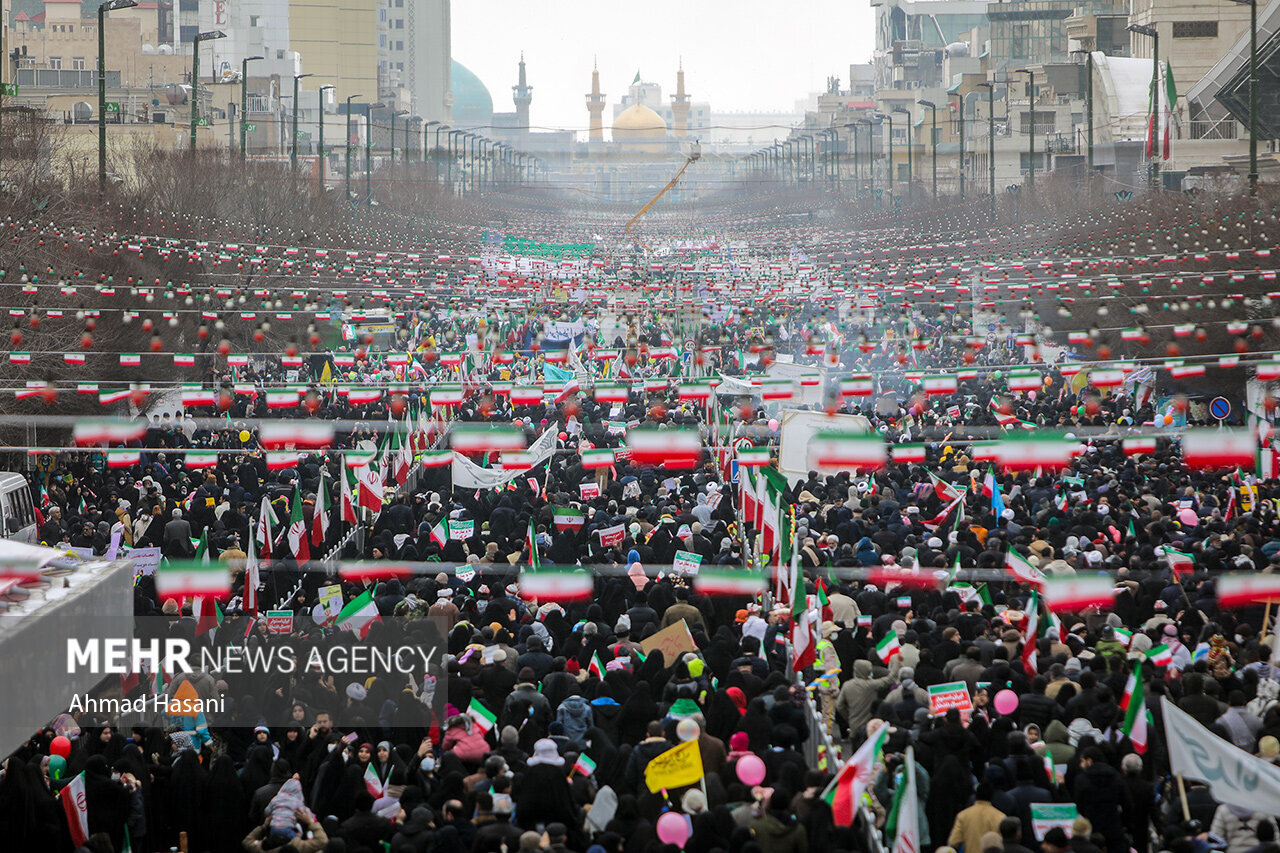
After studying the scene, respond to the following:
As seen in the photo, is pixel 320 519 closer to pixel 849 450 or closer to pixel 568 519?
pixel 568 519

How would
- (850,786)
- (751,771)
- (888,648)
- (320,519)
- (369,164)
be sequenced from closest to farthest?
(850,786), (751,771), (888,648), (320,519), (369,164)

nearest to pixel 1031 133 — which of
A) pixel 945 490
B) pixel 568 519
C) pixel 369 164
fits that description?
pixel 369 164

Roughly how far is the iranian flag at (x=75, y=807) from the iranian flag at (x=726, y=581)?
549 cm

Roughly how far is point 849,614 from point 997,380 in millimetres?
15691

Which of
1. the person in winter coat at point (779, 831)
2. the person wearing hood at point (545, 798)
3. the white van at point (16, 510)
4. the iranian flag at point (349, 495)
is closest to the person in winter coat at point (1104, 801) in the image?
the person in winter coat at point (779, 831)

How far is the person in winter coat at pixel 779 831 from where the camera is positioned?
7691mm

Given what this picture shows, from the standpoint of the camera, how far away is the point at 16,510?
17047 mm

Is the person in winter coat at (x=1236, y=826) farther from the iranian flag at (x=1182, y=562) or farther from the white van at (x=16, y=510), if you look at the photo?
the white van at (x=16, y=510)

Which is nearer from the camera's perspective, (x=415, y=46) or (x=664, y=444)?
(x=664, y=444)

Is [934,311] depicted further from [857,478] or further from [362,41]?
[362,41]

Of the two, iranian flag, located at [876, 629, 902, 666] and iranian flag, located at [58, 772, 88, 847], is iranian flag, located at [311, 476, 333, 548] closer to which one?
iranian flag, located at [876, 629, 902, 666]

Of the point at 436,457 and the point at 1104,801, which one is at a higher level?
the point at 436,457

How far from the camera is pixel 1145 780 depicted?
859 centimetres

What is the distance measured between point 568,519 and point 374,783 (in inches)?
255
